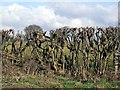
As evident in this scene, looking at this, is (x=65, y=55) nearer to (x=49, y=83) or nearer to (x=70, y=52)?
(x=70, y=52)

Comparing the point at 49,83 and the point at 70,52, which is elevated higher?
the point at 70,52

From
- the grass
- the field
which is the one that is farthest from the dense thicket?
the grass

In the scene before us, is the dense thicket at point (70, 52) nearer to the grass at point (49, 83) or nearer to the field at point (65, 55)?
the field at point (65, 55)

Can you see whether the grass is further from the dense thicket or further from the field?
the dense thicket

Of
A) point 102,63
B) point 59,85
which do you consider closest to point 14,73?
point 59,85

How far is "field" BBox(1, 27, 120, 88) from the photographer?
56.9 feet

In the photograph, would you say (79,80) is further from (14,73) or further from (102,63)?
(14,73)

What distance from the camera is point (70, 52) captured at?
18.3 metres

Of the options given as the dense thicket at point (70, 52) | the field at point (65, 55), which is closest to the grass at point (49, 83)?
the field at point (65, 55)

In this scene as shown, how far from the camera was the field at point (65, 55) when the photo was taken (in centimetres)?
1733

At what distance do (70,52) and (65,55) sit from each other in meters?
0.37

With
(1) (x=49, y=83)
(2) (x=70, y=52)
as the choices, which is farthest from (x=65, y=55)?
(1) (x=49, y=83)

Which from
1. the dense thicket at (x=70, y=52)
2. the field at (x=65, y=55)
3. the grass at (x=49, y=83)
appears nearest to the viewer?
the grass at (x=49, y=83)

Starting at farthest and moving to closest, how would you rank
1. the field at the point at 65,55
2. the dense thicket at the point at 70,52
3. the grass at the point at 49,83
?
the dense thicket at the point at 70,52, the field at the point at 65,55, the grass at the point at 49,83
